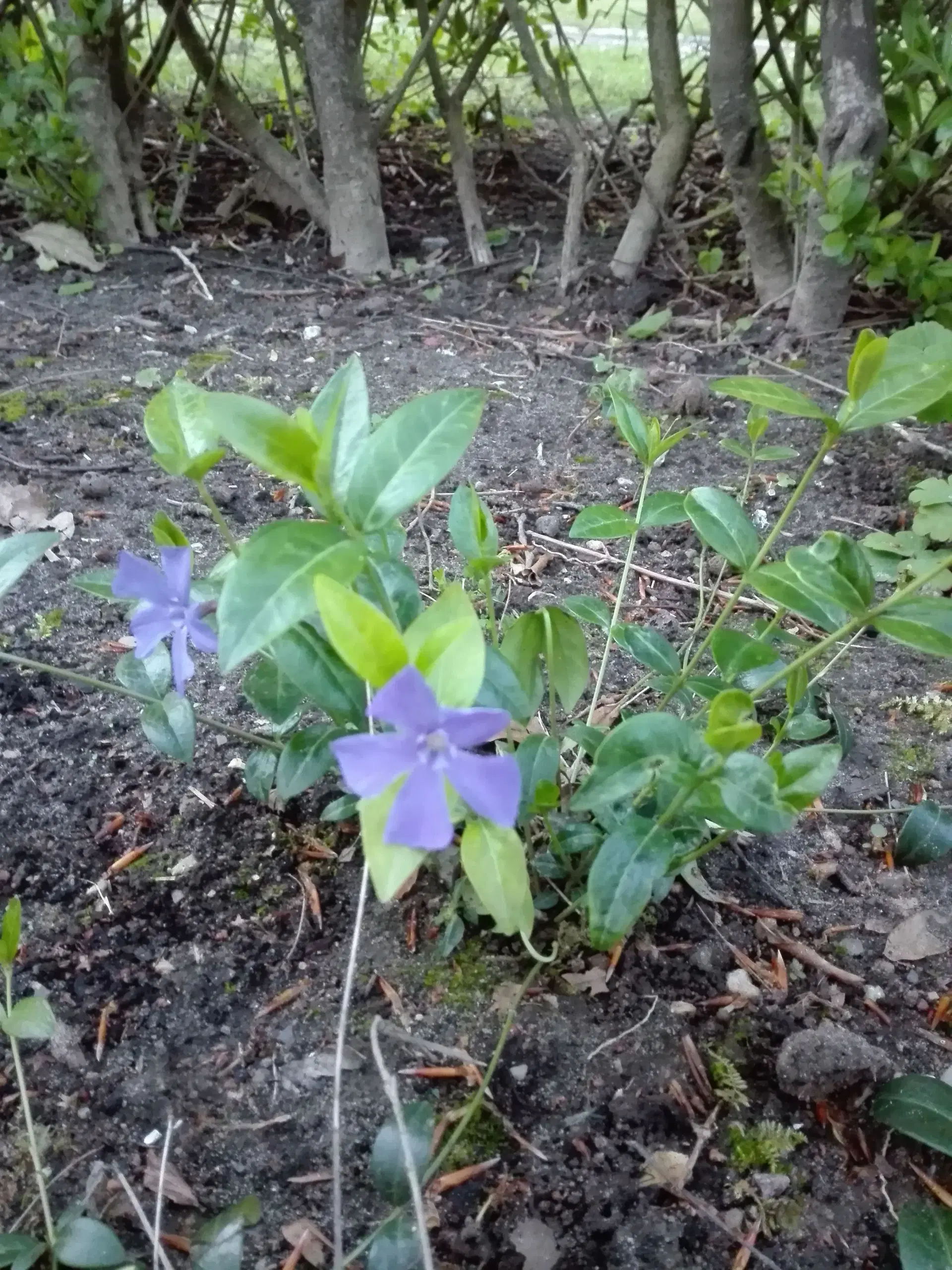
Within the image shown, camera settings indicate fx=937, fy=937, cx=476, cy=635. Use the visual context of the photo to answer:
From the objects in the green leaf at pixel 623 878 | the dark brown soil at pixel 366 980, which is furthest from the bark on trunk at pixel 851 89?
the green leaf at pixel 623 878

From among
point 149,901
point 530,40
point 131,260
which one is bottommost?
point 149,901

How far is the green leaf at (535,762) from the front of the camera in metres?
1.04

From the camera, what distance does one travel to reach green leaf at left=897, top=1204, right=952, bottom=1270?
37.0 inches

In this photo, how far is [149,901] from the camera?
1293mm

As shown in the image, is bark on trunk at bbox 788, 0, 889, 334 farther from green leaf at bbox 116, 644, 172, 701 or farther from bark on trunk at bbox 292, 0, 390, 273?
green leaf at bbox 116, 644, 172, 701

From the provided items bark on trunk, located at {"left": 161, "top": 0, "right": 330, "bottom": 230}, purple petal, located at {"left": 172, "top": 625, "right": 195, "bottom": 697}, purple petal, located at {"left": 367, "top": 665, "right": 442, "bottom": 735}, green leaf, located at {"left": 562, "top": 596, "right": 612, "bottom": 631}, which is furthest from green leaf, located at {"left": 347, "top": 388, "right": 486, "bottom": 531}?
bark on trunk, located at {"left": 161, "top": 0, "right": 330, "bottom": 230}

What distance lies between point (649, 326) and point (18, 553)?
91.9 inches

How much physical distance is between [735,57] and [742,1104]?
2.80 m

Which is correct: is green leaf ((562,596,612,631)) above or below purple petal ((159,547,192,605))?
below

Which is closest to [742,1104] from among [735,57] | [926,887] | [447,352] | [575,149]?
[926,887]

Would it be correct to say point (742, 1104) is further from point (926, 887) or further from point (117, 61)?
point (117, 61)

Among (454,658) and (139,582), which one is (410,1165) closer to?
(454,658)

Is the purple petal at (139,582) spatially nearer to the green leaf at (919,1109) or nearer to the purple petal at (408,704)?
the purple petal at (408,704)

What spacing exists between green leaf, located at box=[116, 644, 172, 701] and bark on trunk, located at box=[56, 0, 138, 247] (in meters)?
2.80
